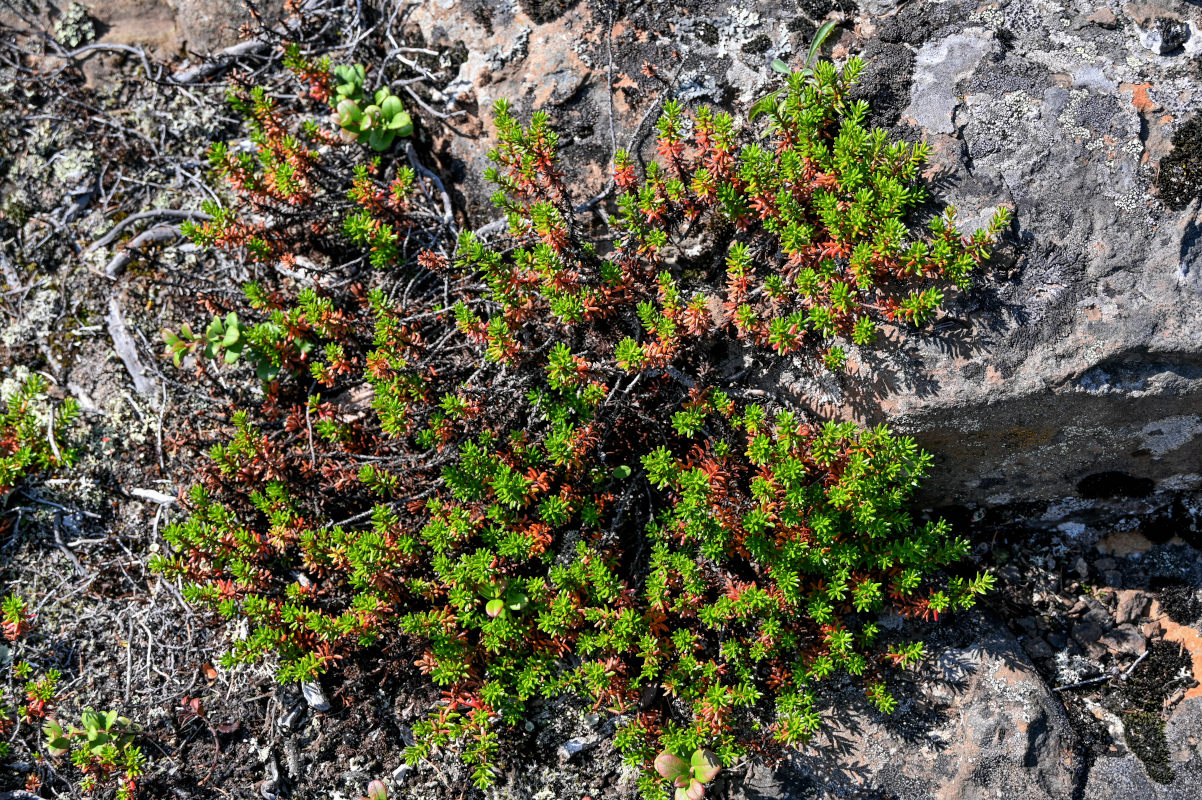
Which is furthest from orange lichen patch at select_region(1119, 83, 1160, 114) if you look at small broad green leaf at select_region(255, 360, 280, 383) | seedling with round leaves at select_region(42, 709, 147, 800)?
seedling with round leaves at select_region(42, 709, 147, 800)

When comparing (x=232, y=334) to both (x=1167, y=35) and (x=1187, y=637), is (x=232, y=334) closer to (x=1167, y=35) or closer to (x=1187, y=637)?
(x=1167, y=35)

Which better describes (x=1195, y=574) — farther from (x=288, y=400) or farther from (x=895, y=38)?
(x=288, y=400)

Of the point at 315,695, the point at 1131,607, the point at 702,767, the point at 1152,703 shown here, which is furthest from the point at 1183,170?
the point at 315,695

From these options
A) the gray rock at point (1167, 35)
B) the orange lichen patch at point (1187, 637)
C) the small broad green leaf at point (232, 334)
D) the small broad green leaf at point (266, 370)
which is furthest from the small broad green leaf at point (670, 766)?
the gray rock at point (1167, 35)

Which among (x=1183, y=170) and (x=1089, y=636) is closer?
(x=1183, y=170)

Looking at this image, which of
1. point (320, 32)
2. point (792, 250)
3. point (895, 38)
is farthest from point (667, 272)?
point (320, 32)

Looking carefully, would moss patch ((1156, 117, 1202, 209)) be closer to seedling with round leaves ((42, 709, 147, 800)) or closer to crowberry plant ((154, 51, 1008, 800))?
crowberry plant ((154, 51, 1008, 800))
